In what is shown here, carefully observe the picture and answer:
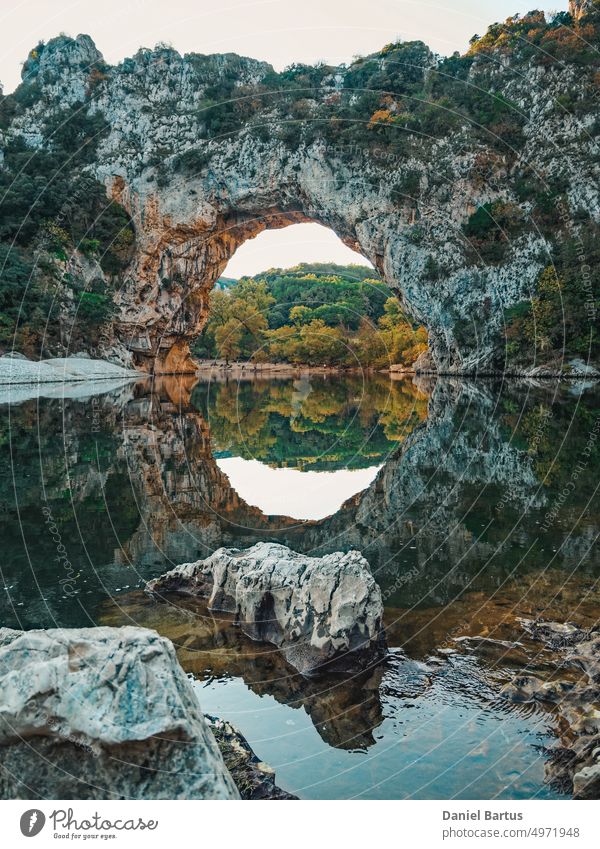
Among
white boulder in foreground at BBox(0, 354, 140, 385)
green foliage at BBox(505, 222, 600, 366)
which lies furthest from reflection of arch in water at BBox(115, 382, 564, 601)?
green foliage at BBox(505, 222, 600, 366)

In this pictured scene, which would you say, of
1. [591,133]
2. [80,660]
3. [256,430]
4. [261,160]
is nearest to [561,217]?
[591,133]

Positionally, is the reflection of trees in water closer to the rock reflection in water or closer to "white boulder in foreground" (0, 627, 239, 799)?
the rock reflection in water

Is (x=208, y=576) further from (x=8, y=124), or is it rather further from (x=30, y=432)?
(x=8, y=124)

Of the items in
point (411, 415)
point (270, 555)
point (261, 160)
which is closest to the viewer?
point (270, 555)
